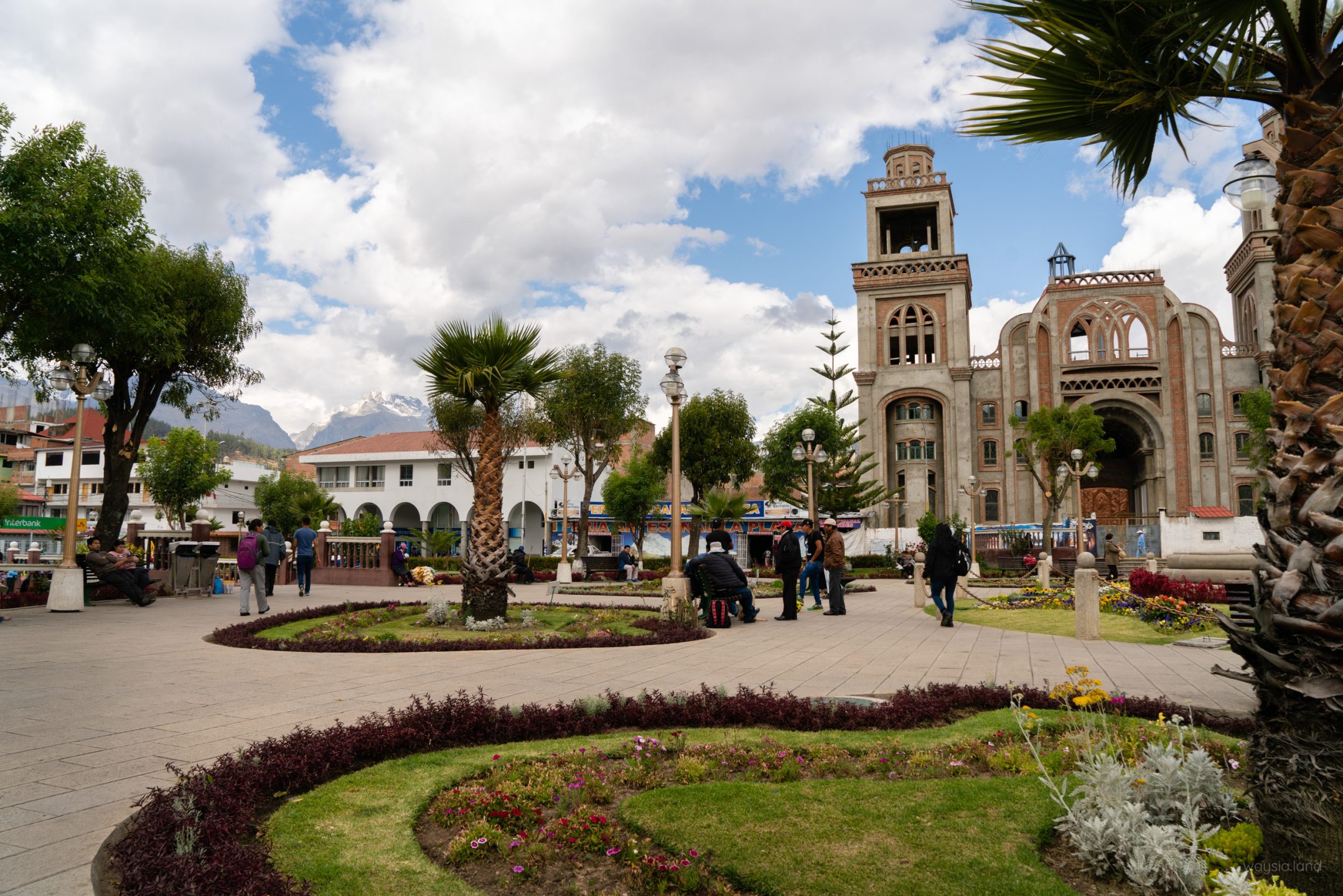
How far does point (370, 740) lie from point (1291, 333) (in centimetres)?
496

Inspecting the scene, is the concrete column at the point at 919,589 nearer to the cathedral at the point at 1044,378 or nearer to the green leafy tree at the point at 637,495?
the green leafy tree at the point at 637,495

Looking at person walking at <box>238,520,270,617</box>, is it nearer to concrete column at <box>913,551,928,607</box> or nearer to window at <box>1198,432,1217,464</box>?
concrete column at <box>913,551,928,607</box>

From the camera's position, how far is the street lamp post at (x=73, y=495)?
15055 millimetres

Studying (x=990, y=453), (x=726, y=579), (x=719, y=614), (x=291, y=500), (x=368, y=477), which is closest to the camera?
(x=719, y=614)

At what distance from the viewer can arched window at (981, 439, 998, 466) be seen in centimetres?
5112

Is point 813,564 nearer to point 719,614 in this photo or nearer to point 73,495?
point 719,614

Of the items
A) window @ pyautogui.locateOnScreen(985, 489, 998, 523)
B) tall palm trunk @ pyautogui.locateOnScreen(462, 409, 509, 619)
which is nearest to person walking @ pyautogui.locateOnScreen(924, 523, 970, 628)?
tall palm trunk @ pyautogui.locateOnScreen(462, 409, 509, 619)

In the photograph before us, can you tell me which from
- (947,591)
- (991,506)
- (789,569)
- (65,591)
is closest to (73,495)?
(65,591)

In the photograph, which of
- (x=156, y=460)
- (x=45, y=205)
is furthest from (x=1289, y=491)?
(x=156, y=460)

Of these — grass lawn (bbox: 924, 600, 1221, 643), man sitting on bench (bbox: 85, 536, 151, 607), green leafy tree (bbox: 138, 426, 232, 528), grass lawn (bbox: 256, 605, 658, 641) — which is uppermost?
green leafy tree (bbox: 138, 426, 232, 528)

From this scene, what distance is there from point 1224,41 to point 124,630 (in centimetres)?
1399

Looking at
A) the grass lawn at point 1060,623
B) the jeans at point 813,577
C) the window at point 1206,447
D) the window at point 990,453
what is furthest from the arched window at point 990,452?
the jeans at point 813,577

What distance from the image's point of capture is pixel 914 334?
53031mm

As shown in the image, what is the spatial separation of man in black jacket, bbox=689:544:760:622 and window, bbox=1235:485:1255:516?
1723 inches
